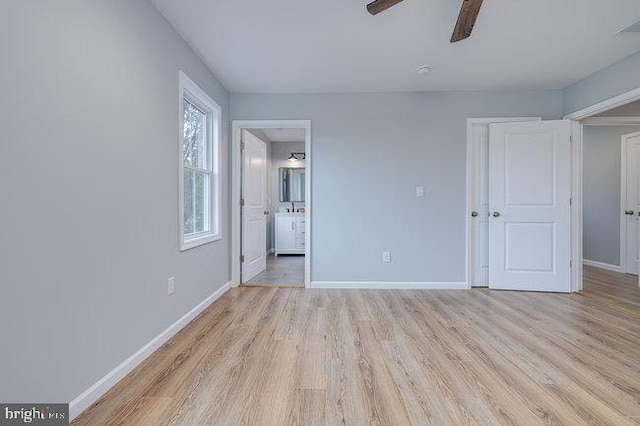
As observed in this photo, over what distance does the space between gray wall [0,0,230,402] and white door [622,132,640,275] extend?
5839mm

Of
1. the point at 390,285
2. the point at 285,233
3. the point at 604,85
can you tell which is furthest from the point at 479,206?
the point at 285,233

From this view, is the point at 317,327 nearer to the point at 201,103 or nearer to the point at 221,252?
the point at 221,252

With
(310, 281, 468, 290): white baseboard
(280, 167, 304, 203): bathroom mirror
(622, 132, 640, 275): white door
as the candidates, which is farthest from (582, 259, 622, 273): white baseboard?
(280, 167, 304, 203): bathroom mirror

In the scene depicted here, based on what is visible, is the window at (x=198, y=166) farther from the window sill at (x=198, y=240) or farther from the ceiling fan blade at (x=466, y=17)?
the ceiling fan blade at (x=466, y=17)

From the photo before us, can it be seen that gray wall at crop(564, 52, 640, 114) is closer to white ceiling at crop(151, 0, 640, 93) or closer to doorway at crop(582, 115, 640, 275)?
white ceiling at crop(151, 0, 640, 93)

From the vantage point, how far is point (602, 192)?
4719 millimetres

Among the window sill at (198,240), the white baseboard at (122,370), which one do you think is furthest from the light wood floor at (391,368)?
the window sill at (198,240)

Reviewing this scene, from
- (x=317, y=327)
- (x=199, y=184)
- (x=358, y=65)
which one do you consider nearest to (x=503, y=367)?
(x=317, y=327)

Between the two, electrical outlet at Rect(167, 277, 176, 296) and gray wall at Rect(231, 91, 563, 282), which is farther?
gray wall at Rect(231, 91, 563, 282)

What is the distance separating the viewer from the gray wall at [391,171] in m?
3.56

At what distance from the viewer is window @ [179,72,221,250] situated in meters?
2.56

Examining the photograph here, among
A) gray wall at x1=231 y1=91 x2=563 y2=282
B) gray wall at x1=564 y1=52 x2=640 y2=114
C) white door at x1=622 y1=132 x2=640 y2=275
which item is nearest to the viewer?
gray wall at x1=564 y1=52 x2=640 y2=114

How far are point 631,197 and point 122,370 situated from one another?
620 centimetres

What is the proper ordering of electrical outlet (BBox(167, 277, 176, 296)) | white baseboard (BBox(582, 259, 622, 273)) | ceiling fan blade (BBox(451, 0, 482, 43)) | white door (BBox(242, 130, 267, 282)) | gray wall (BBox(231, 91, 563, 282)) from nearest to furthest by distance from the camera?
ceiling fan blade (BBox(451, 0, 482, 43)) < electrical outlet (BBox(167, 277, 176, 296)) < gray wall (BBox(231, 91, 563, 282)) < white door (BBox(242, 130, 267, 282)) < white baseboard (BBox(582, 259, 622, 273))
